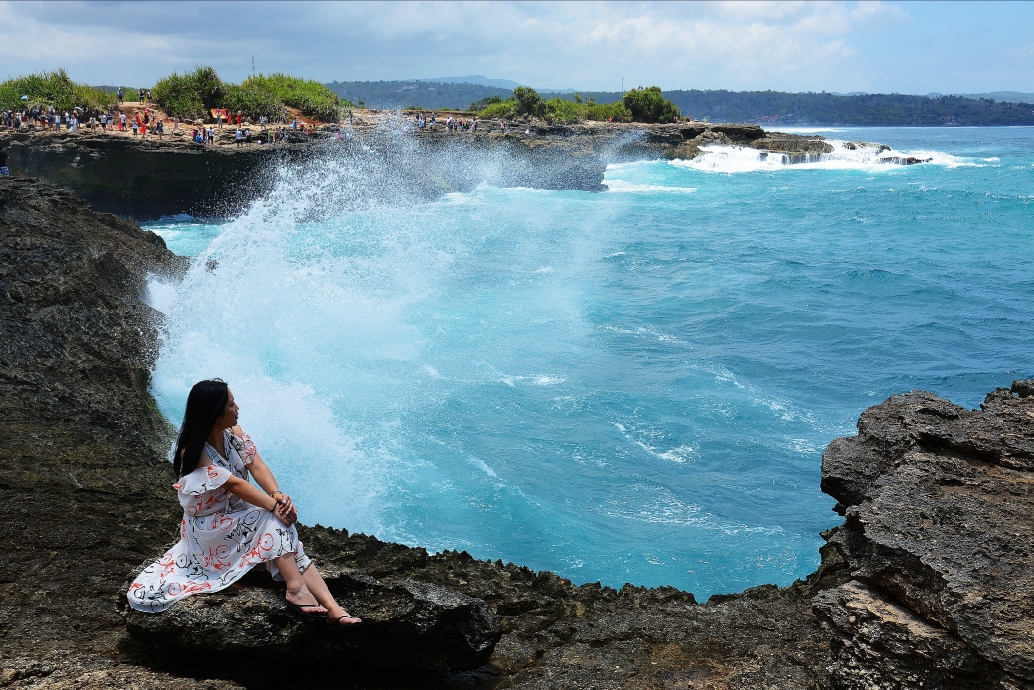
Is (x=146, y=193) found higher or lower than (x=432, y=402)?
higher

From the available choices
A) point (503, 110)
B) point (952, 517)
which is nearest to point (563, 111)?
point (503, 110)

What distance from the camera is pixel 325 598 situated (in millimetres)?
3527

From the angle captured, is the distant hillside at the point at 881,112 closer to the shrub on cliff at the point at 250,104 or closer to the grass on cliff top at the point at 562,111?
the grass on cliff top at the point at 562,111

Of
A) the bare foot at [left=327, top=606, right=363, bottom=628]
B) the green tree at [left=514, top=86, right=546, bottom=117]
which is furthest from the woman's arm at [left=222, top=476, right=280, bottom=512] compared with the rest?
the green tree at [left=514, top=86, right=546, bottom=117]

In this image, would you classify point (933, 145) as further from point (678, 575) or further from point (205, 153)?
point (678, 575)

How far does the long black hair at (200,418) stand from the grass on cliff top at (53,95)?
3516 cm

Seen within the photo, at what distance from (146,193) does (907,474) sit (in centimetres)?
3027

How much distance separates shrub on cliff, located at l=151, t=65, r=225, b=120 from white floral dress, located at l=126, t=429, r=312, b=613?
36.6 m

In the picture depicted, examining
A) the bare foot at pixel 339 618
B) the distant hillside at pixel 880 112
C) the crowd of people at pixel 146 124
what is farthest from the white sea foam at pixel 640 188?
the distant hillside at pixel 880 112

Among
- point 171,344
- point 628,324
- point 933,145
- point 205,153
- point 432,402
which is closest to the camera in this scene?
point 171,344

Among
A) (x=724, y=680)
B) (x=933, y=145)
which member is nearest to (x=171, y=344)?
(x=724, y=680)

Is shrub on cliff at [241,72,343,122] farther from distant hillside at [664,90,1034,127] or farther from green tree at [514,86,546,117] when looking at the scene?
distant hillside at [664,90,1034,127]

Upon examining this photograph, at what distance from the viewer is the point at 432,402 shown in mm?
10953

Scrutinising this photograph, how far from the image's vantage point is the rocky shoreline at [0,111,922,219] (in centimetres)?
2803
